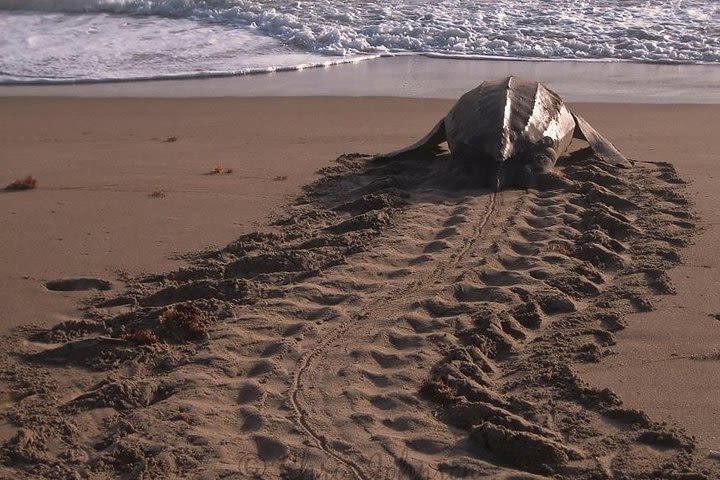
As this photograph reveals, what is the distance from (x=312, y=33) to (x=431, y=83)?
256 centimetres

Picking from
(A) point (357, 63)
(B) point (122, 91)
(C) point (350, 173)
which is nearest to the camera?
(C) point (350, 173)

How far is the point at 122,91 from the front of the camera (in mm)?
9008

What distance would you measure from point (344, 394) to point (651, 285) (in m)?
1.87

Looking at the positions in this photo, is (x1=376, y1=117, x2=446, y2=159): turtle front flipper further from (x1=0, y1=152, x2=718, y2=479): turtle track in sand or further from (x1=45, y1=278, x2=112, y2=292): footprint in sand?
(x1=45, y1=278, x2=112, y2=292): footprint in sand

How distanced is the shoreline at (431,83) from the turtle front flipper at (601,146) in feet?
5.95

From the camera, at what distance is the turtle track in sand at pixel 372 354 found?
3174mm

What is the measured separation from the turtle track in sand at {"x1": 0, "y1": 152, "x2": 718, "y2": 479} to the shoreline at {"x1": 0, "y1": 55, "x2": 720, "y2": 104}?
3331 mm

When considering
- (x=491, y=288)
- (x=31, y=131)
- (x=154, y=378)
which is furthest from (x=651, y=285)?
(x=31, y=131)

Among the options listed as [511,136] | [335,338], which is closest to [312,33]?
[511,136]

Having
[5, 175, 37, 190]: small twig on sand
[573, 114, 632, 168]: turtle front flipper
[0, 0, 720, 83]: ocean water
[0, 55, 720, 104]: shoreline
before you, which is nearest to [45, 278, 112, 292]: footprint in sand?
[5, 175, 37, 190]: small twig on sand

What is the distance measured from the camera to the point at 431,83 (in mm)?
9273

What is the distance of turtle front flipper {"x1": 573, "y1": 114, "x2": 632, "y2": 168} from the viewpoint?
6.43 metres

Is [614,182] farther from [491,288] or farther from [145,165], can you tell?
[145,165]

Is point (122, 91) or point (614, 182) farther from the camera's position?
point (122, 91)
